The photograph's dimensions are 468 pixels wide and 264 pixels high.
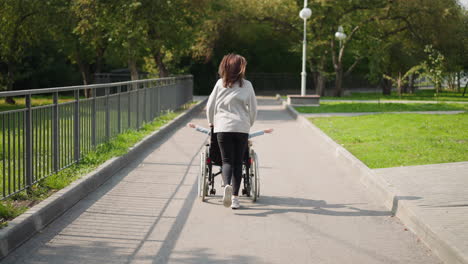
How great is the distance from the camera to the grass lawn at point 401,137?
10359 mm

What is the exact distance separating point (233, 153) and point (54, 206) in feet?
6.65

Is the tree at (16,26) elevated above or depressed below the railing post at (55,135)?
above

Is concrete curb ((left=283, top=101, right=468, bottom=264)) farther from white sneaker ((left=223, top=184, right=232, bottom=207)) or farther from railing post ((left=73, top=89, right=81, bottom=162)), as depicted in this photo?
railing post ((left=73, top=89, right=81, bottom=162))

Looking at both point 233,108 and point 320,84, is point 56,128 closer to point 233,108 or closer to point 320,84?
point 233,108

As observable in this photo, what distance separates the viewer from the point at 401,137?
44.7 feet

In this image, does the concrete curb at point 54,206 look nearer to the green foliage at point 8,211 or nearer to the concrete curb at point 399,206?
the green foliage at point 8,211

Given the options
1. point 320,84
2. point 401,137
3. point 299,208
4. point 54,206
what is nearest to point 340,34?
point 320,84

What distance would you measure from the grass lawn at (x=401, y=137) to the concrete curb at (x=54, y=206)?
3.92m

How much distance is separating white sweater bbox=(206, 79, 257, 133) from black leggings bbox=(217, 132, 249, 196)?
90 mm

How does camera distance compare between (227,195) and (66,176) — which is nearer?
(227,195)

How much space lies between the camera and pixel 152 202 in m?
7.46

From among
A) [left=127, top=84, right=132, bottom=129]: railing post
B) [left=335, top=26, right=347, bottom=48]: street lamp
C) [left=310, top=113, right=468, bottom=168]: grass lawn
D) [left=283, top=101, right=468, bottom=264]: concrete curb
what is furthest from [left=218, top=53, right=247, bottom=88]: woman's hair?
[left=335, top=26, right=347, bottom=48]: street lamp

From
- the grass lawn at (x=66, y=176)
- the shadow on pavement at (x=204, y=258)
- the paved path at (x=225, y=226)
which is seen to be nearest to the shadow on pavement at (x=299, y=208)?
the paved path at (x=225, y=226)

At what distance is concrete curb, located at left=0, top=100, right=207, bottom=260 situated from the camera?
5344 mm
